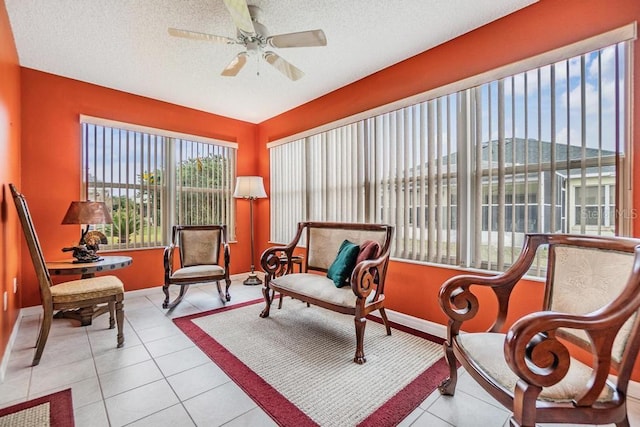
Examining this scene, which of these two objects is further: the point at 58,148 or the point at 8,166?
the point at 58,148

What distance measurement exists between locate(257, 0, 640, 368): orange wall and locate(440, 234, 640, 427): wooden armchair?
2.15ft

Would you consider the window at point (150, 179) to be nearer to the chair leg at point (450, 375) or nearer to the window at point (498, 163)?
the window at point (498, 163)

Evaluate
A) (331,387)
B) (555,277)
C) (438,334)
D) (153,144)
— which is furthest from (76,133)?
(555,277)

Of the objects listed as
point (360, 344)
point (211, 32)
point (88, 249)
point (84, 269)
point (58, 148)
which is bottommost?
point (360, 344)

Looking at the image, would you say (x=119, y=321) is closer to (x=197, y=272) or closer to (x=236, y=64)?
(x=197, y=272)

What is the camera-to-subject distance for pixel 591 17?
190cm

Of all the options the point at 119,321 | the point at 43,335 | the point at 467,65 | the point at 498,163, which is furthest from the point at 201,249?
the point at 467,65

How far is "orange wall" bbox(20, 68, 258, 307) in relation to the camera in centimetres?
312

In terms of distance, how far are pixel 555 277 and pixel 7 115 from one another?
161 inches

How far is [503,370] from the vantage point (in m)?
1.26

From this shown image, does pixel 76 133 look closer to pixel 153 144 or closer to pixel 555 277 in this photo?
pixel 153 144

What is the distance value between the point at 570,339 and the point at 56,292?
338 cm

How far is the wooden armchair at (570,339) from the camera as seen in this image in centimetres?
105

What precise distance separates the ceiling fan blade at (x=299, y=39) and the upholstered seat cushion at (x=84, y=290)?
2.36 metres
